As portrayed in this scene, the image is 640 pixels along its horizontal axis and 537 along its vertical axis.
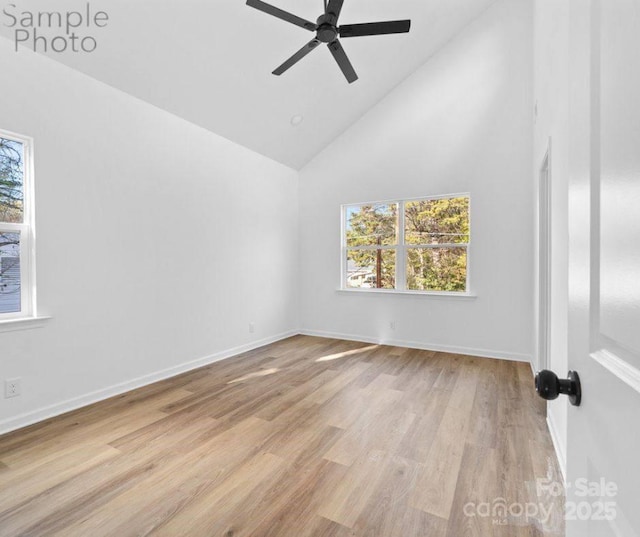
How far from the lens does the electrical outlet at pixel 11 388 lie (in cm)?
234

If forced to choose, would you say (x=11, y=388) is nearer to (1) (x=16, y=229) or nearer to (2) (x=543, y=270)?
(1) (x=16, y=229)

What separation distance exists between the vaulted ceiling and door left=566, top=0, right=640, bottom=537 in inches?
116

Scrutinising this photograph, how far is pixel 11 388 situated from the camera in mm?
2359

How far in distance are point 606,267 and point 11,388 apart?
3.31 metres

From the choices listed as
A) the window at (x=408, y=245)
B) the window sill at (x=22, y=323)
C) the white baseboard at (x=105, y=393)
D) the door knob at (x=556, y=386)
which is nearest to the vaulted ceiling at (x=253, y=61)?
the window at (x=408, y=245)

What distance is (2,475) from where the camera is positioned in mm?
1871

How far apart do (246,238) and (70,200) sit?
203 centimetres

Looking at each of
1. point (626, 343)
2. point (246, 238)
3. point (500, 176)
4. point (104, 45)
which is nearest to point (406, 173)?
point (500, 176)

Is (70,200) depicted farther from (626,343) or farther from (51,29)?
(626,343)

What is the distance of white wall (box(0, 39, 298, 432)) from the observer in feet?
8.18

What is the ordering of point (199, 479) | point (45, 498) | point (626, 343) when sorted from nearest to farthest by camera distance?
point (626, 343)
point (45, 498)
point (199, 479)

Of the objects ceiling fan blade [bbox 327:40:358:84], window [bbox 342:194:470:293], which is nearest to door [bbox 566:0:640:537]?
ceiling fan blade [bbox 327:40:358:84]

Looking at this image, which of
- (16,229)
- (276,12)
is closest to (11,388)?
(16,229)

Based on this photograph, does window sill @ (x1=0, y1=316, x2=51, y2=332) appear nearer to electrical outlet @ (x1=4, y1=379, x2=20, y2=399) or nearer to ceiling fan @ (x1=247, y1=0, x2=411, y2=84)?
electrical outlet @ (x1=4, y1=379, x2=20, y2=399)
